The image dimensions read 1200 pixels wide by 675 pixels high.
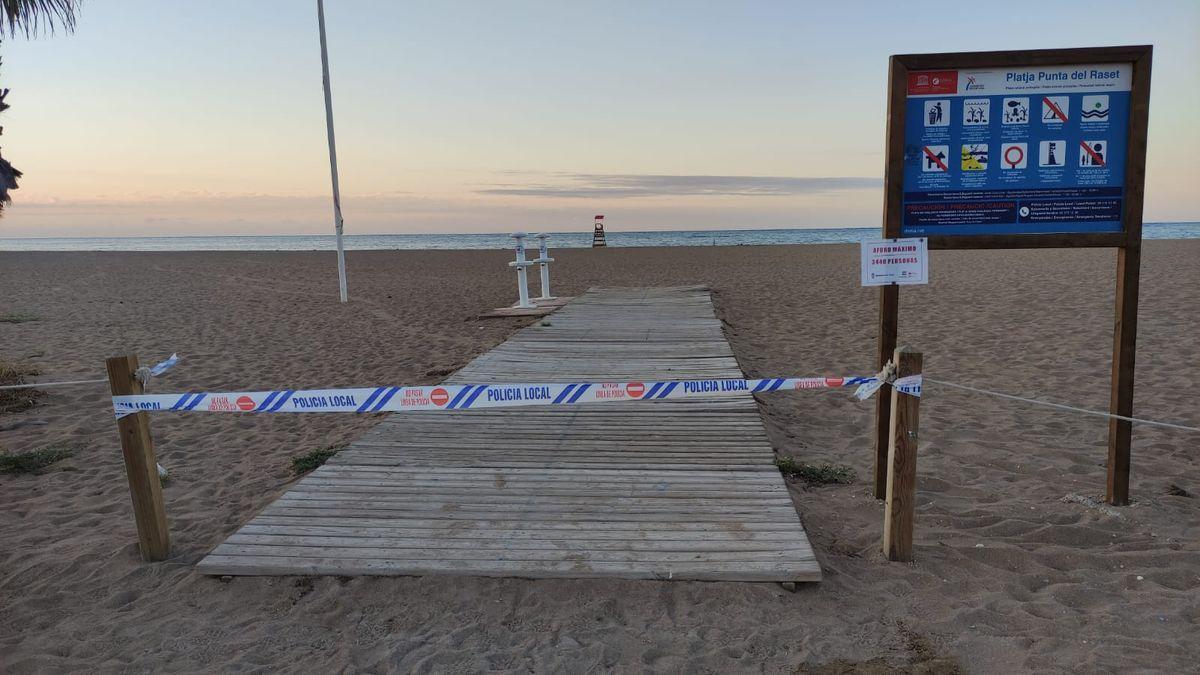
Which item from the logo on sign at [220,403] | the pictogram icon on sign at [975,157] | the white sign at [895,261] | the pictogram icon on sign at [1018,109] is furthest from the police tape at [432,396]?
the pictogram icon on sign at [1018,109]

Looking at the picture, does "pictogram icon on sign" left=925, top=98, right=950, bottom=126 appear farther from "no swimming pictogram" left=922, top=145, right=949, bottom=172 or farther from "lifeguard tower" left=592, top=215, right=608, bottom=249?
"lifeguard tower" left=592, top=215, right=608, bottom=249

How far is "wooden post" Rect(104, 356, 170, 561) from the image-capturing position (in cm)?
363

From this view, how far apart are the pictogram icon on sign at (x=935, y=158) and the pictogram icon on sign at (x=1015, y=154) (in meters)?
0.31

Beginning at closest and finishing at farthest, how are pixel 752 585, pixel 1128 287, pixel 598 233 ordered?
pixel 752 585 < pixel 1128 287 < pixel 598 233

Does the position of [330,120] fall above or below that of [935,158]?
above

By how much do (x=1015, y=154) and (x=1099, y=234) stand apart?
0.67 m

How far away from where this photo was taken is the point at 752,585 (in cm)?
341

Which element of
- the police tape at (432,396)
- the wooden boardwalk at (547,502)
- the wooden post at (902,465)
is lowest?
the wooden boardwalk at (547,502)

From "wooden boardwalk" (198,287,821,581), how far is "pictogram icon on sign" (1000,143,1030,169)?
2.31 metres

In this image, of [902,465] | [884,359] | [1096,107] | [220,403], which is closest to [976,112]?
[1096,107]

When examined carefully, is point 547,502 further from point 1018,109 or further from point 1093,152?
point 1093,152

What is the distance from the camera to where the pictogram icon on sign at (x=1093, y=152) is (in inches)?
160

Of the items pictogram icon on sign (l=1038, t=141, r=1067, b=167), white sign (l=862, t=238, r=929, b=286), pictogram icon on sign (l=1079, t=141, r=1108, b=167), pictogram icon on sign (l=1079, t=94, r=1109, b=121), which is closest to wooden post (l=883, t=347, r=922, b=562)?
white sign (l=862, t=238, r=929, b=286)

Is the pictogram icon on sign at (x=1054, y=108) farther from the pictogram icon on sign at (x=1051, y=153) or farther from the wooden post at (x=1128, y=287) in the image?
the wooden post at (x=1128, y=287)
